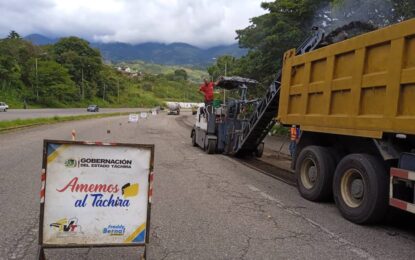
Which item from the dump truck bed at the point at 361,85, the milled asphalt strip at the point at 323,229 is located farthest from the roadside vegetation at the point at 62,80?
the dump truck bed at the point at 361,85

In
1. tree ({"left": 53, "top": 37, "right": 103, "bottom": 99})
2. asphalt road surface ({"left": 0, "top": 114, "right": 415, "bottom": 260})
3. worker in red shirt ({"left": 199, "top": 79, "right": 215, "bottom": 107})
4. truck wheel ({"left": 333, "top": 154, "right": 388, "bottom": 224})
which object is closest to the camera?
asphalt road surface ({"left": 0, "top": 114, "right": 415, "bottom": 260})

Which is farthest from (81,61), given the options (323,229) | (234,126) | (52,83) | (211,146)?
(323,229)

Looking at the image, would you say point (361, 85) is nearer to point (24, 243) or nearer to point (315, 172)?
point (315, 172)

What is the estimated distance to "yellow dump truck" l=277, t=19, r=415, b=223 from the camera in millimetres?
6133

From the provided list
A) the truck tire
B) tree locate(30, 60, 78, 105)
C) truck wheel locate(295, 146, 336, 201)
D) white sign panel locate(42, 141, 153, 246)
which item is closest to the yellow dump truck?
truck wheel locate(295, 146, 336, 201)

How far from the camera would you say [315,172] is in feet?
27.9

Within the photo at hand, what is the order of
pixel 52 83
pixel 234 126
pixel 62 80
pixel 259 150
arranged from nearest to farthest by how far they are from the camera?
pixel 259 150
pixel 234 126
pixel 52 83
pixel 62 80

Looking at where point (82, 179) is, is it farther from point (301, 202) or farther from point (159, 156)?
point (159, 156)

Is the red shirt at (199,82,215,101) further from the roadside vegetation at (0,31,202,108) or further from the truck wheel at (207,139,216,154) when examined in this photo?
the roadside vegetation at (0,31,202,108)

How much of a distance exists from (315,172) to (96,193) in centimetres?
483

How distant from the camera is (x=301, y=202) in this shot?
8.38 m

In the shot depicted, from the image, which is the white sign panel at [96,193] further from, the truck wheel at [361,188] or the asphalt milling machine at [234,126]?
the asphalt milling machine at [234,126]

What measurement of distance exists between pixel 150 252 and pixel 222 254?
0.81 m

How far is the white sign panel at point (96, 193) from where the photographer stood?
465 centimetres
